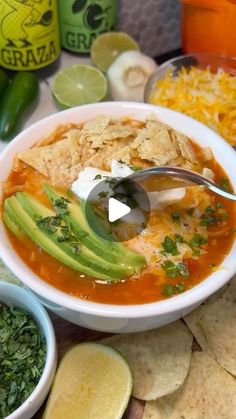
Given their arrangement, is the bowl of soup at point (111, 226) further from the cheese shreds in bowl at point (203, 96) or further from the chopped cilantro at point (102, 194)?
the cheese shreds in bowl at point (203, 96)

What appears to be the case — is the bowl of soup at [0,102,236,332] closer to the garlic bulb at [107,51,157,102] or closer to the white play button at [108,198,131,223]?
the white play button at [108,198,131,223]

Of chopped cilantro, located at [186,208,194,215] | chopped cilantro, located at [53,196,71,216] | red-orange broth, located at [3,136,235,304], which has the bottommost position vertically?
red-orange broth, located at [3,136,235,304]

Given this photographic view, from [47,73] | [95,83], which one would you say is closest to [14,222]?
[95,83]

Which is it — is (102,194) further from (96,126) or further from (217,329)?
(217,329)

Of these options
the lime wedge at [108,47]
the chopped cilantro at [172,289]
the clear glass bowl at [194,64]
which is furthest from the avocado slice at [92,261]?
the lime wedge at [108,47]

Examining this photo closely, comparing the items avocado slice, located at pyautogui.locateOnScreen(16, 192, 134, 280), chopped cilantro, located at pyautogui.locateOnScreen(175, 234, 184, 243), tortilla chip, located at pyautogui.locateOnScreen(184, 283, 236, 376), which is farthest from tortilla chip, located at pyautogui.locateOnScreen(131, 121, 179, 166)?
tortilla chip, located at pyautogui.locateOnScreen(184, 283, 236, 376)

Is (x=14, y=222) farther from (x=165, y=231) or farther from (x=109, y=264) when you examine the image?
(x=165, y=231)
